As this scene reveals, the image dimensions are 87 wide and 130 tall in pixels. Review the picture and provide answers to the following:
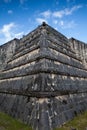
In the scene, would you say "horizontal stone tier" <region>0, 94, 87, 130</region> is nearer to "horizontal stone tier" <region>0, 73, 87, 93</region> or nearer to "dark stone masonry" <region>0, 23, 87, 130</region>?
"dark stone masonry" <region>0, 23, 87, 130</region>

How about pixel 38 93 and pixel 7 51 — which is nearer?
pixel 38 93

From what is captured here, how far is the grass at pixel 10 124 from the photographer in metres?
4.31

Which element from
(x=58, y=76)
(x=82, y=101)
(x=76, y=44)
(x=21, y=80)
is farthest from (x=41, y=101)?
(x=76, y=44)

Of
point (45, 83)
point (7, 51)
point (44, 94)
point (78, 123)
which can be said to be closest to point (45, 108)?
point (44, 94)

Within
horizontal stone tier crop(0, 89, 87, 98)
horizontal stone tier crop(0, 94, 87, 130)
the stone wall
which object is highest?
the stone wall

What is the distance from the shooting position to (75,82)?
6.90 metres

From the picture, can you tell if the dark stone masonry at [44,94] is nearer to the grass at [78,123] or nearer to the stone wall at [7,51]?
the grass at [78,123]

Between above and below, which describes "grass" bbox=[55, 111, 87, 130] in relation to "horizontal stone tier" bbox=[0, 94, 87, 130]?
below

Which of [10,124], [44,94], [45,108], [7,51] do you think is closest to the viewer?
[45,108]

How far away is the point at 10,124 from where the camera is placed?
15.4 ft

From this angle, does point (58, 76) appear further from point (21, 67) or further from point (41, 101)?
point (21, 67)

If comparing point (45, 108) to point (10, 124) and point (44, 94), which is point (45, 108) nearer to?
point (44, 94)

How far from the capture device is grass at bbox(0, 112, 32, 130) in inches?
169

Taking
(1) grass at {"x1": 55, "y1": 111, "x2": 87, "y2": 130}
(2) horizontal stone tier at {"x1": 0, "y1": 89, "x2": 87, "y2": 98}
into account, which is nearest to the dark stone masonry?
(2) horizontal stone tier at {"x1": 0, "y1": 89, "x2": 87, "y2": 98}
